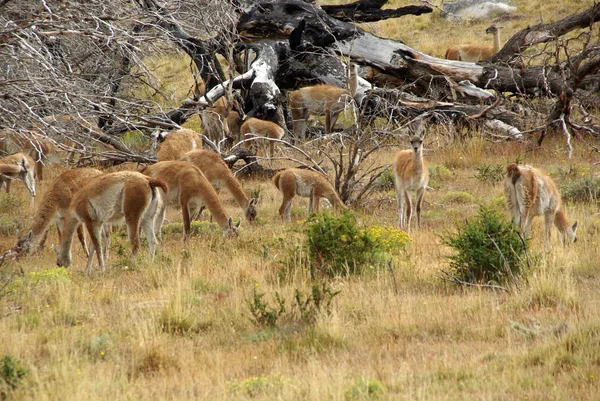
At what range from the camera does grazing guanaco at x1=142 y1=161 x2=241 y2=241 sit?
12.1 m

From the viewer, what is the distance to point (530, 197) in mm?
10492

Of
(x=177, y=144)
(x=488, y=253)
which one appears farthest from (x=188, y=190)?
(x=488, y=253)

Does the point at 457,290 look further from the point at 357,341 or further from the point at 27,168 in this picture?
the point at 27,168

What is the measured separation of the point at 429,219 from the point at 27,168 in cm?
723

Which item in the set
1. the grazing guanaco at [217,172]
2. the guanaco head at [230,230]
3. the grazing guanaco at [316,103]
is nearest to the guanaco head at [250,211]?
the grazing guanaco at [217,172]

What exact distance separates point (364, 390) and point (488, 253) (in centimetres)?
351

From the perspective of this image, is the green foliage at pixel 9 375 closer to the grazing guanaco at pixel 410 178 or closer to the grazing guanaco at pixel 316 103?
the grazing guanaco at pixel 410 178

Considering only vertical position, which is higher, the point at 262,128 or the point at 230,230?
the point at 262,128

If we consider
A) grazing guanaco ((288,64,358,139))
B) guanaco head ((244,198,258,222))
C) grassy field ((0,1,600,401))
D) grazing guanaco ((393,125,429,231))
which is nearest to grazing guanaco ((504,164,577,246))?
grassy field ((0,1,600,401))

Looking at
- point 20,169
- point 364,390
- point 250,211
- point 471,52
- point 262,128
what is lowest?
point 364,390

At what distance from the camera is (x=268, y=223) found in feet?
44.4

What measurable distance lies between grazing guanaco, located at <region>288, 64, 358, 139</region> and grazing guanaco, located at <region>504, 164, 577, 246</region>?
8.64 metres

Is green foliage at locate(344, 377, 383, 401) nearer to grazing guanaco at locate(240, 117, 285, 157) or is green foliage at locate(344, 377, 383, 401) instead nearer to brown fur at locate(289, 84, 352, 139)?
grazing guanaco at locate(240, 117, 285, 157)

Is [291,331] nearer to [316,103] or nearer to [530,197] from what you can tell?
[530,197]
